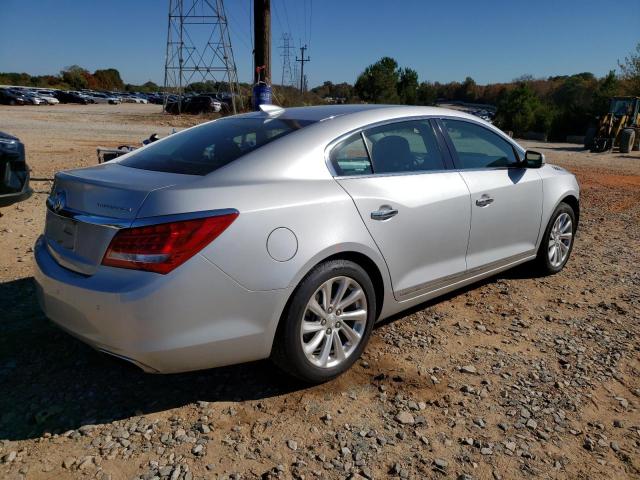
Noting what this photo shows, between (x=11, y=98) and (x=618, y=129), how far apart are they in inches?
1756

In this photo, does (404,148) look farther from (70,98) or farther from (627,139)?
(70,98)

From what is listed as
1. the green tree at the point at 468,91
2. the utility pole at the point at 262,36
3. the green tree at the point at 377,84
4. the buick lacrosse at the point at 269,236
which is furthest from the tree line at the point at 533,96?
the buick lacrosse at the point at 269,236

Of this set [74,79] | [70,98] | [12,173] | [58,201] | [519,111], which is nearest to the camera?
[58,201]

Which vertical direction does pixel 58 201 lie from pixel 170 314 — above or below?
above

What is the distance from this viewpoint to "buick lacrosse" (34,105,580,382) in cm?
244

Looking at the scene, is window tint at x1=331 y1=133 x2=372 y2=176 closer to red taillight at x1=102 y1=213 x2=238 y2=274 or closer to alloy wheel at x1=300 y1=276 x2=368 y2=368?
alloy wheel at x1=300 y1=276 x2=368 y2=368

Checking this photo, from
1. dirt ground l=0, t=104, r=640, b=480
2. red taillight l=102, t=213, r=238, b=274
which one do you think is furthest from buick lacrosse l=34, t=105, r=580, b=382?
dirt ground l=0, t=104, r=640, b=480

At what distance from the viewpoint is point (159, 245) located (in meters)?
2.40

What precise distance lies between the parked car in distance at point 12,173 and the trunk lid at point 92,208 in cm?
284

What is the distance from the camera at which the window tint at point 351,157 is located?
3111 mm

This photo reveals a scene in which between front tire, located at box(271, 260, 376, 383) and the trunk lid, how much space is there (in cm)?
86

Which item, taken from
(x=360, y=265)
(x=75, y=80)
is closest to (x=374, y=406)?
(x=360, y=265)

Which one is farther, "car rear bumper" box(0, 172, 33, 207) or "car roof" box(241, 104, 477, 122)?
"car rear bumper" box(0, 172, 33, 207)

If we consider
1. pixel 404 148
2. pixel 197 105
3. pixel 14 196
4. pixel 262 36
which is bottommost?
pixel 197 105
